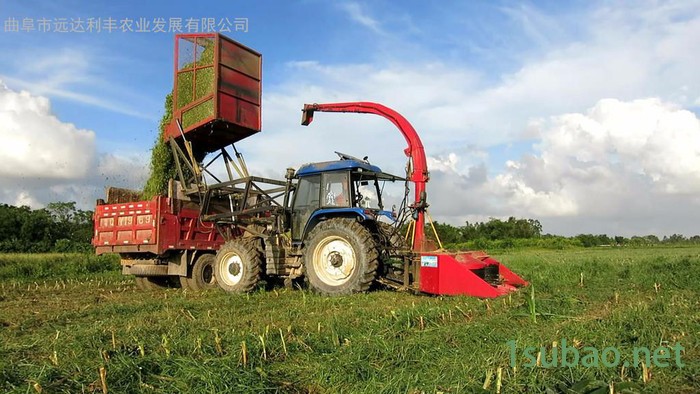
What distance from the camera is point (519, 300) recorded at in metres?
5.60

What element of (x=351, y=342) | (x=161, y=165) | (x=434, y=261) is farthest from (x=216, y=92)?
(x=351, y=342)

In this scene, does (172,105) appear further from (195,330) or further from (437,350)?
(437,350)

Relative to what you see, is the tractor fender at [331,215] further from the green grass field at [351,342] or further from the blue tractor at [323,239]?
the green grass field at [351,342]

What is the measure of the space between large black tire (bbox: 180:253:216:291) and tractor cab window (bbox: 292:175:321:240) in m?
2.03

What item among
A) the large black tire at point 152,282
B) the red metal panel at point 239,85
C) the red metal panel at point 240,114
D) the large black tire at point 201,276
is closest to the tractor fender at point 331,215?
the large black tire at point 201,276

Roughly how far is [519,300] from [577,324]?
153 centimetres

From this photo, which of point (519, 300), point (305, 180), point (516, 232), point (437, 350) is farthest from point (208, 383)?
point (516, 232)

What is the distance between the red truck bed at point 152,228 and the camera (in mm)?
9180

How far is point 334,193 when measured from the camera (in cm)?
790

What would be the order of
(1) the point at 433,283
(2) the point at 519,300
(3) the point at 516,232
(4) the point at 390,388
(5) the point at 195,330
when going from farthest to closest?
(3) the point at 516,232, (1) the point at 433,283, (2) the point at 519,300, (5) the point at 195,330, (4) the point at 390,388

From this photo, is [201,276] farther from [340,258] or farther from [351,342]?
[351,342]

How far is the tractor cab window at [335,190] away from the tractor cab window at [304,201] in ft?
0.46

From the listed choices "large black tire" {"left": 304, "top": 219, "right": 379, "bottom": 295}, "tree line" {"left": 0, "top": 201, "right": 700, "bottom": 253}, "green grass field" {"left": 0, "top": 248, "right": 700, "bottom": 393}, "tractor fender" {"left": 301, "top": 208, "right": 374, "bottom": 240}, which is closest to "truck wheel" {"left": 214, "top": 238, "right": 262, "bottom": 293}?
"tractor fender" {"left": 301, "top": 208, "right": 374, "bottom": 240}

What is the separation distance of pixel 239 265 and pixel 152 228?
1942mm
